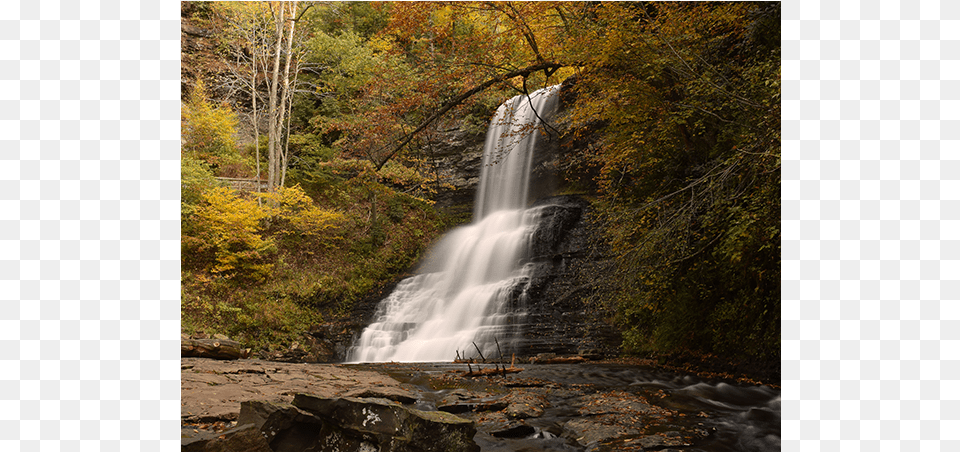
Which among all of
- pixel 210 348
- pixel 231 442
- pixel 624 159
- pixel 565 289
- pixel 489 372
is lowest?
pixel 489 372

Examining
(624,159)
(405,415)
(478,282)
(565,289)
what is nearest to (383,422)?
(405,415)

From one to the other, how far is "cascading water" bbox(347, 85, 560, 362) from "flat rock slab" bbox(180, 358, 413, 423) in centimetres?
256

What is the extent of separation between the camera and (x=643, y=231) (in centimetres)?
564

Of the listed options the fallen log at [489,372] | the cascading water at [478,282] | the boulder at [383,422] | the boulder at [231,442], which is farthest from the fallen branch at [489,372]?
the boulder at [231,442]

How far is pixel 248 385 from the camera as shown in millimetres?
5441

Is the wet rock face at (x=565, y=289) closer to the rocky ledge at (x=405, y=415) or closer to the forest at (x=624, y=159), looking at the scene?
the forest at (x=624, y=159)

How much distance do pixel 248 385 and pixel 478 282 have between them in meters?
8.51

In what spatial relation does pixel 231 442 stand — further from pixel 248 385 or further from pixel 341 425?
pixel 248 385

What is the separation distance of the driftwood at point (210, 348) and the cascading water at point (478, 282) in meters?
3.72

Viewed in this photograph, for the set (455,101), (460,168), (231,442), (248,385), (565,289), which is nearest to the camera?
(231,442)

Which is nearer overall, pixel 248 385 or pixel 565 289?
pixel 248 385

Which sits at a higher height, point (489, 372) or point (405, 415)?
point (405, 415)

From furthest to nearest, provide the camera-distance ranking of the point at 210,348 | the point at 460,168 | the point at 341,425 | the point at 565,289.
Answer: the point at 460,168 < the point at 565,289 < the point at 210,348 < the point at 341,425
